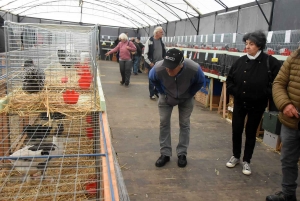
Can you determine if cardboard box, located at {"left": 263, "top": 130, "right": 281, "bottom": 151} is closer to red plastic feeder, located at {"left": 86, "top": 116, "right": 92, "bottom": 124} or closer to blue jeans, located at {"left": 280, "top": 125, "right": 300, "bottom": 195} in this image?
blue jeans, located at {"left": 280, "top": 125, "right": 300, "bottom": 195}

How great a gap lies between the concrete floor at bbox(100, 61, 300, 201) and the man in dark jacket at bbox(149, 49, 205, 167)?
0.76ft

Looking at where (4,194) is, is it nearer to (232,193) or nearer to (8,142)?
(8,142)

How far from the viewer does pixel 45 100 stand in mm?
2301

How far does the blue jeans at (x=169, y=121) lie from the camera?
118 inches

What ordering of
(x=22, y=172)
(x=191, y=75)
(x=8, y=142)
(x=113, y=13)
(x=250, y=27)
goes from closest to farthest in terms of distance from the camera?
1. (x=22, y=172)
2. (x=8, y=142)
3. (x=191, y=75)
4. (x=250, y=27)
5. (x=113, y=13)

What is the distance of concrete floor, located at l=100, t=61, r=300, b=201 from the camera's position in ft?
8.63

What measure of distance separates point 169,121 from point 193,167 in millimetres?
604

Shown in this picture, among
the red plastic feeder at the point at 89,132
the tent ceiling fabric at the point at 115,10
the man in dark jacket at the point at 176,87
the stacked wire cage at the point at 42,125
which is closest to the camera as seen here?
the stacked wire cage at the point at 42,125

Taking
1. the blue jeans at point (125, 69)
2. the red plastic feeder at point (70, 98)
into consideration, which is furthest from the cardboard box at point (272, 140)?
the blue jeans at point (125, 69)

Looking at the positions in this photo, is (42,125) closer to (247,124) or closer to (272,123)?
(247,124)

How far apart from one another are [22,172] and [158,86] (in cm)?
147

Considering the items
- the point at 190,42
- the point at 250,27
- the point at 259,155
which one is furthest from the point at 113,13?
the point at 259,155

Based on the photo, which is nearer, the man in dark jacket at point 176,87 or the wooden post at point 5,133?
the wooden post at point 5,133

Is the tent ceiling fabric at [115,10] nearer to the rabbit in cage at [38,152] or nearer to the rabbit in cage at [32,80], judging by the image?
the rabbit in cage at [32,80]
